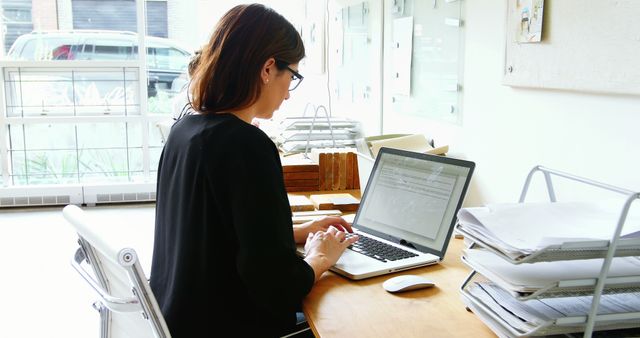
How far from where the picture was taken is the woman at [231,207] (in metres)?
1.31

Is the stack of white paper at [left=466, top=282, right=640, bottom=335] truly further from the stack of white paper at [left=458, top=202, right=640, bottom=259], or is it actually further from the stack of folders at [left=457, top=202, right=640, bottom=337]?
the stack of white paper at [left=458, top=202, right=640, bottom=259]

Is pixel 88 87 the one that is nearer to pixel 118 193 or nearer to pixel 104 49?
pixel 104 49

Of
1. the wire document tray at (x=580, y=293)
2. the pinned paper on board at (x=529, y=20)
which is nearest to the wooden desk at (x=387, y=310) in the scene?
the wire document tray at (x=580, y=293)

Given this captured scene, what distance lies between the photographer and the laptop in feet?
5.30

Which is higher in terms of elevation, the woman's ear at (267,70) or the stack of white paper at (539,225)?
the woman's ear at (267,70)

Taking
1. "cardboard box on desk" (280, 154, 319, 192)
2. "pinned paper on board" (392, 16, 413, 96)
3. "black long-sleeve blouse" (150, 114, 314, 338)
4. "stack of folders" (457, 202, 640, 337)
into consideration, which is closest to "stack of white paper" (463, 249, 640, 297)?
"stack of folders" (457, 202, 640, 337)

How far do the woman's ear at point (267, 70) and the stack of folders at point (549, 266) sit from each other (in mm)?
601

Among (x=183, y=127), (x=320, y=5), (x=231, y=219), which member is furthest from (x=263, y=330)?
(x=320, y=5)

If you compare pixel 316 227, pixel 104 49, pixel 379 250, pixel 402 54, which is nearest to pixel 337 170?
pixel 402 54

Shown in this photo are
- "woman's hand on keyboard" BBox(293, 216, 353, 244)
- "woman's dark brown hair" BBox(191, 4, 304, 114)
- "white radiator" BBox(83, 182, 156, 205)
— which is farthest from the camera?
"white radiator" BBox(83, 182, 156, 205)

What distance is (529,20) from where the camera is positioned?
5.52ft

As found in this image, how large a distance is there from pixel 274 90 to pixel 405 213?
0.54 metres

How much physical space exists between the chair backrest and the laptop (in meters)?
0.52

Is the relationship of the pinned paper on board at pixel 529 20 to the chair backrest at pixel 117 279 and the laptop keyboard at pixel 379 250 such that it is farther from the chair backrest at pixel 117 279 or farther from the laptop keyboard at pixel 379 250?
the chair backrest at pixel 117 279
